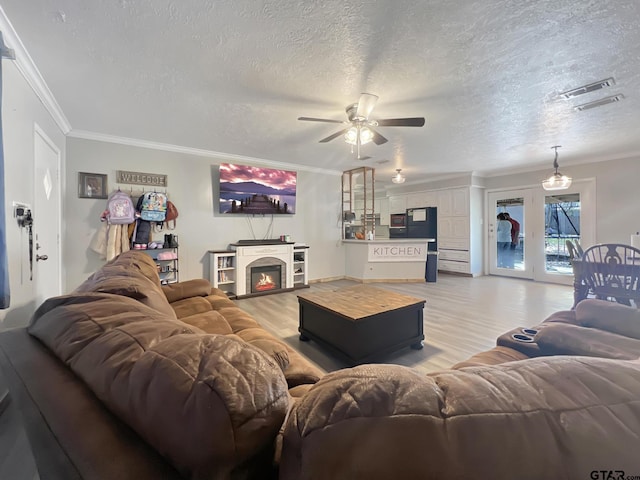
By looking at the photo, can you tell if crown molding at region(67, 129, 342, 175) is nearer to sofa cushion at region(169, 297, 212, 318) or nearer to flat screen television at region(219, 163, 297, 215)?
flat screen television at region(219, 163, 297, 215)

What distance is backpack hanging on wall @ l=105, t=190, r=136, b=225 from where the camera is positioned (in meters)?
3.81

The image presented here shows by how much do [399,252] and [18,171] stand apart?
224 inches

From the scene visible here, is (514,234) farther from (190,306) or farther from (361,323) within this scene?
(190,306)

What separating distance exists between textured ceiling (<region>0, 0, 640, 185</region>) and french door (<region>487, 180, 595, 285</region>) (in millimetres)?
2044

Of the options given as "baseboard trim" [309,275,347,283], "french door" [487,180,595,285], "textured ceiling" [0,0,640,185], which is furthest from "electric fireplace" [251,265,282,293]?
"french door" [487,180,595,285]

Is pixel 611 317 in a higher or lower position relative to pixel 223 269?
higher

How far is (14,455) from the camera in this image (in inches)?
56.2

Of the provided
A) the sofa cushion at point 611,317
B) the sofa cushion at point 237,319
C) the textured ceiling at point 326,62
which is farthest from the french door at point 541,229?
the sofa cushion at point 237,319

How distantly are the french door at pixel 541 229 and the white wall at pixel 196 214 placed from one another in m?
3.88

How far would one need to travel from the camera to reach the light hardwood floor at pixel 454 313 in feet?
8.27

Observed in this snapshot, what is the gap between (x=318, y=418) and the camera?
42 centimetres

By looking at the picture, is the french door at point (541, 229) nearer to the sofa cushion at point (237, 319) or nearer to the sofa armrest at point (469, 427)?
the sofa cushion at point (237, 319)

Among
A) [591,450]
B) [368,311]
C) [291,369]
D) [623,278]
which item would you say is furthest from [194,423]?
[623,278]

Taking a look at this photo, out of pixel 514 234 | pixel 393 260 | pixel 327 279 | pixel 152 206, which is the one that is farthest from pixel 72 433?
pixel 514 234
